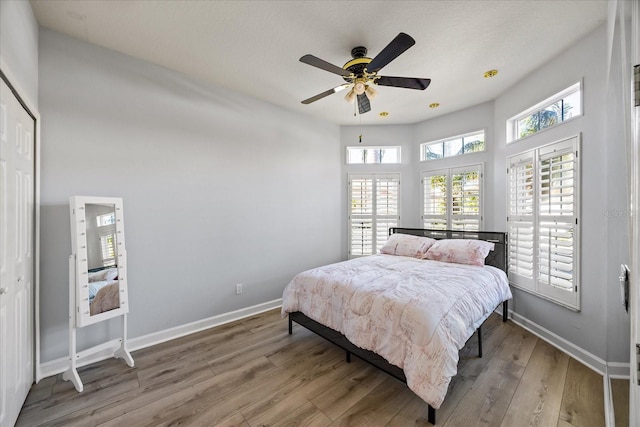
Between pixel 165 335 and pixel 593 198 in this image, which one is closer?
pixel 593 198

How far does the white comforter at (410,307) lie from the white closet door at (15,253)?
204cm

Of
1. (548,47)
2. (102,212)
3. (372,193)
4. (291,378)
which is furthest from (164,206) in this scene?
(548,47)

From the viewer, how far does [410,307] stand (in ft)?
6.45

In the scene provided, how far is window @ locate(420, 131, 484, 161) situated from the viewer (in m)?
4.09

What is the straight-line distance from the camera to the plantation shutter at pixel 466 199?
158 inches

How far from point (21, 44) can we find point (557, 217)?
4.82 metres

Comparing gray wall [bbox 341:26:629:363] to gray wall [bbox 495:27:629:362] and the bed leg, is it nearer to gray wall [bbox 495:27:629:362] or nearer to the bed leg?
gray wall [bbox 495:27:629:362]

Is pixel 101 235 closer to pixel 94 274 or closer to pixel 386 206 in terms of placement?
pixel 94 274

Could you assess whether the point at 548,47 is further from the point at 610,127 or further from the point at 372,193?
the point at 372,193

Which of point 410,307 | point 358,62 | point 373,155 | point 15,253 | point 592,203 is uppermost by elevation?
point 358,62

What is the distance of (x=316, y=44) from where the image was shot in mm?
2498

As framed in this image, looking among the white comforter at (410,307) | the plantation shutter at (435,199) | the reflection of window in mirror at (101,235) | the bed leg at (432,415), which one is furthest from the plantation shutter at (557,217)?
the reflection of window in mirror at (101,235)

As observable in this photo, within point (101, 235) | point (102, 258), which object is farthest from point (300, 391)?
point (101, 235)

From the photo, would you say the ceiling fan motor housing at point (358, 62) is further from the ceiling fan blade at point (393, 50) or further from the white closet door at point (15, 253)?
the white closet door at point (15, 253)
